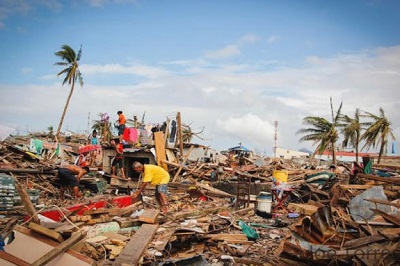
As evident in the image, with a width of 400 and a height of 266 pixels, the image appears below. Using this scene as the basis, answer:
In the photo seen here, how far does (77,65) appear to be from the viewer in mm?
34625

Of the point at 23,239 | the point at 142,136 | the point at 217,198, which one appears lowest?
the point at 217,198

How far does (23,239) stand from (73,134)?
29.8 metres

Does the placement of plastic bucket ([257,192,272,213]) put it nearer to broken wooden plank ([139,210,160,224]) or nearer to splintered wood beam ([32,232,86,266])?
broken wooden plank ([139,210,160,224])

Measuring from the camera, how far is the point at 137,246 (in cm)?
600

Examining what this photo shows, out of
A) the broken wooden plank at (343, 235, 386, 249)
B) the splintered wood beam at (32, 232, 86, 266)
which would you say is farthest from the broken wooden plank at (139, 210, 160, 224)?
the broken wooden plank at (343, 235, 386, 249)

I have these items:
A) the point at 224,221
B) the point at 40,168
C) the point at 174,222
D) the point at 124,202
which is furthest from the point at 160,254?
the point at 40,168

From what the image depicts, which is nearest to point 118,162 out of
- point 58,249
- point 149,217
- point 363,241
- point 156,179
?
point 156,179

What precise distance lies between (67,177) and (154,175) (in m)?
3.70

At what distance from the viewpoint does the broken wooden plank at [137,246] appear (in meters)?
5.45

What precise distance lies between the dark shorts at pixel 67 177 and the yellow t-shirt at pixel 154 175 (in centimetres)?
352

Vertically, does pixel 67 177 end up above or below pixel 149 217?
above

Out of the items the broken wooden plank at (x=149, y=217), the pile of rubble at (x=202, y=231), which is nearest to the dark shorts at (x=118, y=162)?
the pile of rubble at (x=202, y=231)

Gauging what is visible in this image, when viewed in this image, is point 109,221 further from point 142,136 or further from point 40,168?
point 142,136

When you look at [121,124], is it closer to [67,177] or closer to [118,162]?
[118,162]
